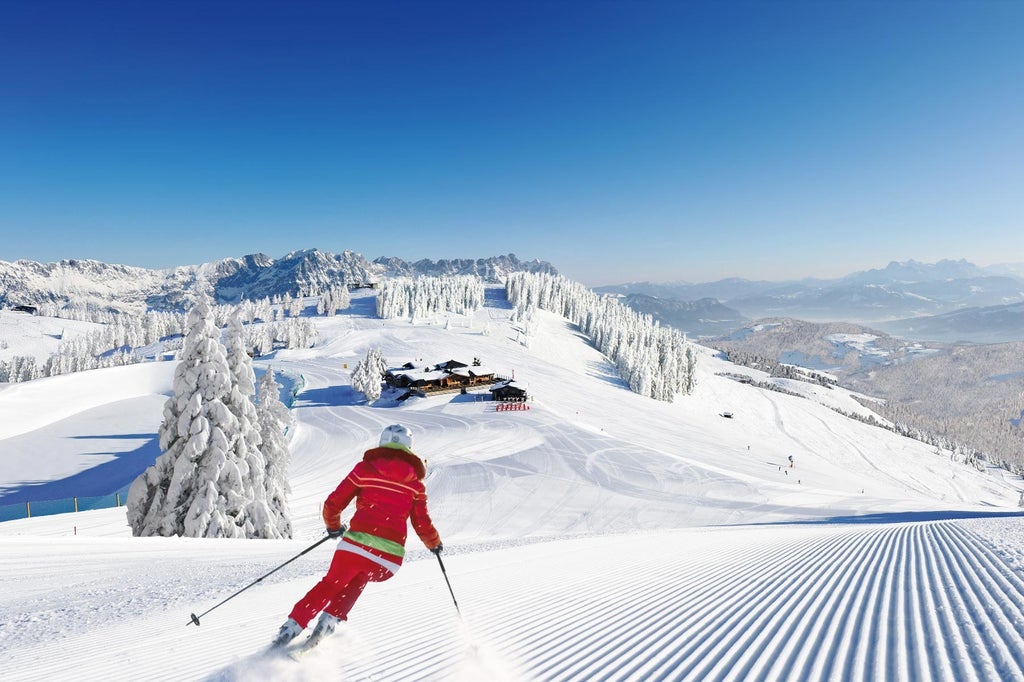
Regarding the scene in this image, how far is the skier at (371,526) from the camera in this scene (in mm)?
4602

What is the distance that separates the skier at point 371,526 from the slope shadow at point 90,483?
1322 inches

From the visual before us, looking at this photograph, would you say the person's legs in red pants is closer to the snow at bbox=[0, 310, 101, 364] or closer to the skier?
the skier

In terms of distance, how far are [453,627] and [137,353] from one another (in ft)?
532

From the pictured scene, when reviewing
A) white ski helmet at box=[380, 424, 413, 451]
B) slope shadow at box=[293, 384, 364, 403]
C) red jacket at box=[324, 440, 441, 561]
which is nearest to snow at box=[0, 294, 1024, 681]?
red jacket at box=[324, 440, 441, 561]

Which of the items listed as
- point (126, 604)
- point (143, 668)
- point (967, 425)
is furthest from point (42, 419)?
point (967, 425)

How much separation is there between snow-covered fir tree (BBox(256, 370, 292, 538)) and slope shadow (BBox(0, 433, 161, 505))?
13252 millimetres

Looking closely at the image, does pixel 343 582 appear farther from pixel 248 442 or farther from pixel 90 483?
pixel 90 483

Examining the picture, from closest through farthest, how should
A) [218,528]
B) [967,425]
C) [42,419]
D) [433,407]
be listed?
[218,528]
[42,419]
[433,407]
[967,425]

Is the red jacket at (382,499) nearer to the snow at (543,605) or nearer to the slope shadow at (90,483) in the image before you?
the snow at (543,605)

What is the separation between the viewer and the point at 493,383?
68562 mm

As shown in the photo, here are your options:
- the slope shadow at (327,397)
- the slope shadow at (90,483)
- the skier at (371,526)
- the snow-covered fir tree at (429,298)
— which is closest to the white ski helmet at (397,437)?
the skier at (371,526)

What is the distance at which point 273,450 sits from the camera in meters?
23.9

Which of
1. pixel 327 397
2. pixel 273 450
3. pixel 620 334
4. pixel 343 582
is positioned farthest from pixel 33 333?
pixel 343 582

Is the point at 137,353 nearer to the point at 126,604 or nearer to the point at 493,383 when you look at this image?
the point at 493,383
